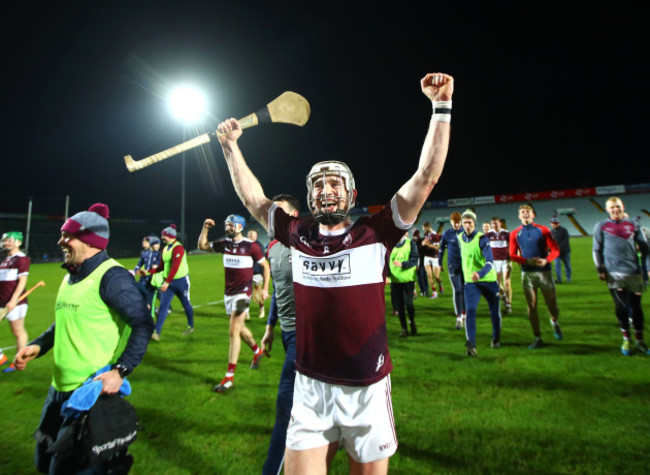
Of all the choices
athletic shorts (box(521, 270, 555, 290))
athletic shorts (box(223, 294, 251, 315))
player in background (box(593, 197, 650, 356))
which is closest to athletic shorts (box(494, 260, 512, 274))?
athletic shorts (box(521, 270, 555, 290))

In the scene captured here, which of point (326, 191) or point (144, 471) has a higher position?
point (326, 191)

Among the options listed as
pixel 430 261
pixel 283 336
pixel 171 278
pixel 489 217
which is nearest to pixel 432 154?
pixel 283 336

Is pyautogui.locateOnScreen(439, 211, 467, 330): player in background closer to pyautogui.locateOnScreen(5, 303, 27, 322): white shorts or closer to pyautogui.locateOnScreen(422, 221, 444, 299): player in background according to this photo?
pyautogui.locateOnScreen(422, 221, 444, 299): player in background

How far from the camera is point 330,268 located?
2.03 meters

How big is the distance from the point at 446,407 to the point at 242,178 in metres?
3.50

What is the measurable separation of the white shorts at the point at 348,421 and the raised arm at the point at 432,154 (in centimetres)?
103

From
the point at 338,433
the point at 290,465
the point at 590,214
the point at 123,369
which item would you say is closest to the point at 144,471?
the point at 123,369

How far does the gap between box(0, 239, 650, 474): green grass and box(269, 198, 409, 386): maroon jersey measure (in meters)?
1.67

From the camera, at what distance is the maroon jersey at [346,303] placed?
77.2 inches

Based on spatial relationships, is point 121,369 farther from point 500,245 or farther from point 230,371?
point 500,245

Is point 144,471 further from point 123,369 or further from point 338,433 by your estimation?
point 338,433

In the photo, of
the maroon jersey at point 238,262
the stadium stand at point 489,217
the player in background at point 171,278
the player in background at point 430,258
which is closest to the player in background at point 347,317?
the maroon jersey at point 238,262

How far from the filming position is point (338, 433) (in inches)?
77.9

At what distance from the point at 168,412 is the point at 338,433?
3.17 metres
